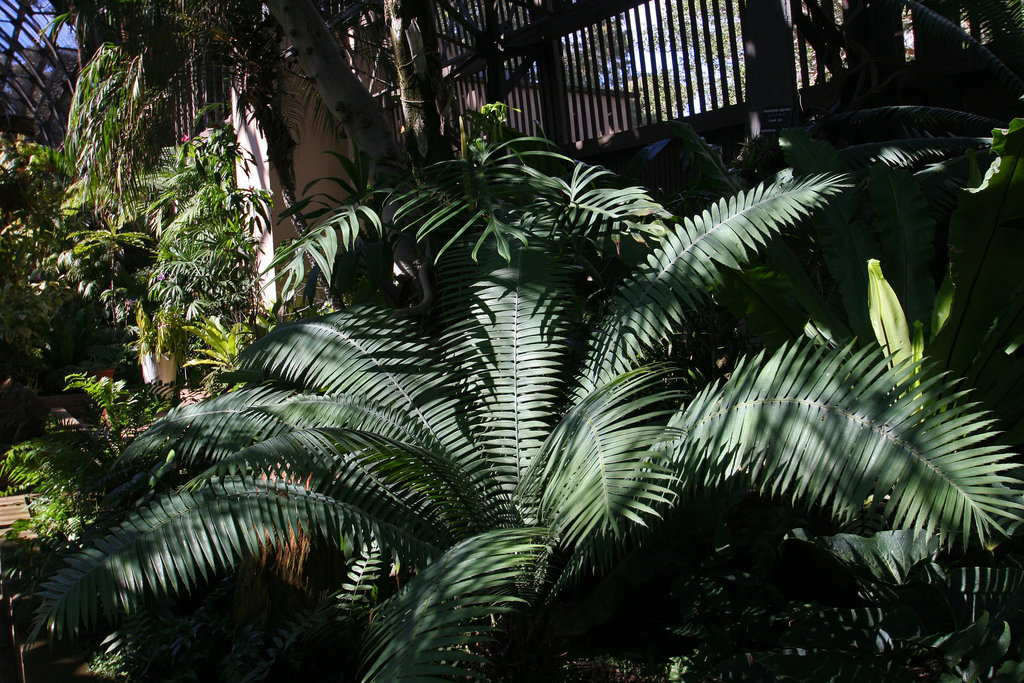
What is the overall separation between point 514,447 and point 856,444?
3.60 ft

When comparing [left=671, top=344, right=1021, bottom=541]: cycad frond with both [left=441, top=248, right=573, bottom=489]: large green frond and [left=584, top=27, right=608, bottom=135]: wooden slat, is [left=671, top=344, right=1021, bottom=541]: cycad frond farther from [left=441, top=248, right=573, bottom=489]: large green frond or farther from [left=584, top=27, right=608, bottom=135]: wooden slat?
[left=584, top=27, right=608, bottom=135]: wooden slat

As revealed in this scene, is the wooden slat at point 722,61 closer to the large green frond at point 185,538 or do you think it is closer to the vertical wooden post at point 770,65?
the vertical wooden post at point 770,65

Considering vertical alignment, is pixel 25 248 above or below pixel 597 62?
below

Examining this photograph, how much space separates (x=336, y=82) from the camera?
3.52m

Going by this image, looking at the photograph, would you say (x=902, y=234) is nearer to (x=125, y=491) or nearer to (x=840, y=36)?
(x=840, y=36)

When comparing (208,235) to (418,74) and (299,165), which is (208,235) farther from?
(418,74)

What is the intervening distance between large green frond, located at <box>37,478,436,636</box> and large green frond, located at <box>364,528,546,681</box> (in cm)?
30

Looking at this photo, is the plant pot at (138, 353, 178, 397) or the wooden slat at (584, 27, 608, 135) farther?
the plant pot at (138, 353, 178, 397)

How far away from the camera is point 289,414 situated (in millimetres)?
2445

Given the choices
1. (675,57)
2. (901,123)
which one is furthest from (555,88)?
(901,123)

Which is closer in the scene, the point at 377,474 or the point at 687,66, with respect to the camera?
the point at 377,474

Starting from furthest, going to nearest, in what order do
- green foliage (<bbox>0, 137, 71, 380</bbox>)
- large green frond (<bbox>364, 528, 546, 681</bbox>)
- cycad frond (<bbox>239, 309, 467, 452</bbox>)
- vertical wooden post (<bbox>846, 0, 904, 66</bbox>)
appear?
green foliage (<bbox>0, 137, 71, 380</bbox>), vertical wooden post (<bbox>846, 0, 904, 66</bbox>), cycad frond (<bbox>239, 309, 467, 452</bbox>), large green frond (<bbox>364, 528, 546, 681</bbox>)

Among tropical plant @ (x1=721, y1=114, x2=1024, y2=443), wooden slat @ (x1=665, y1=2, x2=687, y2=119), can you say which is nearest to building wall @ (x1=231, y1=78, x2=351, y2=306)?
wooden slat @ (x1=665, y1=2, x2=687, y2=119)

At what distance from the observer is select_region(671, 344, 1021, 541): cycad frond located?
153cm
